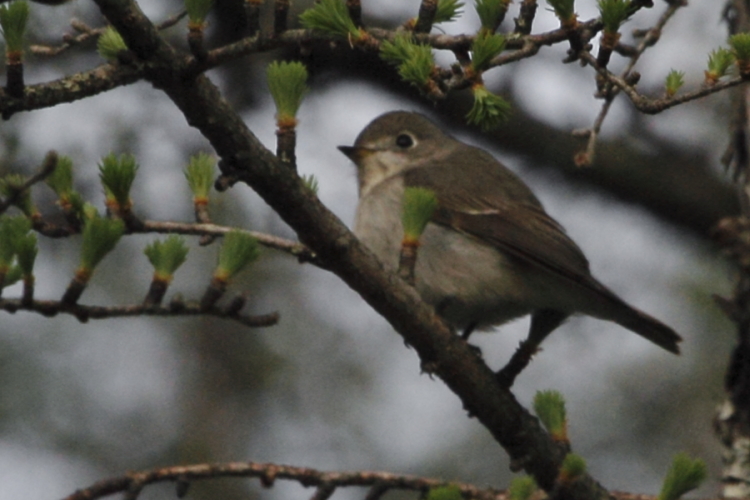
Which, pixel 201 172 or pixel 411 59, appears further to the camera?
pixel 201 172

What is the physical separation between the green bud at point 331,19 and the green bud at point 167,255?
0.73m

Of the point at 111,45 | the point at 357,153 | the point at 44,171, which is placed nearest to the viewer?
the point at 44,171

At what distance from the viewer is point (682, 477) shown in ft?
10.8

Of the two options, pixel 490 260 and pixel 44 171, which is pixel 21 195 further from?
pixel 490 260

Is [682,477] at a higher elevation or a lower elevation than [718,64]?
lower

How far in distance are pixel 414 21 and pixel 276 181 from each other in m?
0.68

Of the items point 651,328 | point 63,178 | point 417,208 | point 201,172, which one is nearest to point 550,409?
point 417,208

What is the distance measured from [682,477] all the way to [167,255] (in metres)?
1.60

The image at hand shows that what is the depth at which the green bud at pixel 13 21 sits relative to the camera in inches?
123

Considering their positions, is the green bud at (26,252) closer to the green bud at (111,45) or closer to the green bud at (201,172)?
the green bud at (111,45)

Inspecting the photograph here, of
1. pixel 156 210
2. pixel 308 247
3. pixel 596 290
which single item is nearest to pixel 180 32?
pixel 156 210

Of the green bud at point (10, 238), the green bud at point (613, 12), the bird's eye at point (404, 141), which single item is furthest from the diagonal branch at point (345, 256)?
the bird's eye at point (404, 141)

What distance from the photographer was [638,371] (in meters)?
9.84

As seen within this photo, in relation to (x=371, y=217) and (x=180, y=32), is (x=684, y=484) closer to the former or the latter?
(x=371, y=217)
